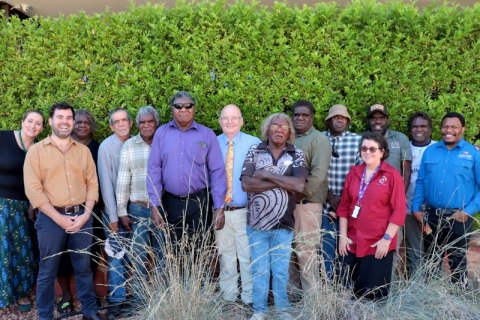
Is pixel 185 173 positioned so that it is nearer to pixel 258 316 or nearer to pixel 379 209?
pixel 258 316

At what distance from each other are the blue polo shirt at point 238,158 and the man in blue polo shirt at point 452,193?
1.86 m

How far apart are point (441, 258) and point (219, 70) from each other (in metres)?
3.21

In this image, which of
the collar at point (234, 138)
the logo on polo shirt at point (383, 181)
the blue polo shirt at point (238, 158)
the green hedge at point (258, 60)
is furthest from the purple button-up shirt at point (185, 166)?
the logo on polo shirt at point (383, 181)

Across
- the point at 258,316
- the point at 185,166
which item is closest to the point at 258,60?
the point at 185,166

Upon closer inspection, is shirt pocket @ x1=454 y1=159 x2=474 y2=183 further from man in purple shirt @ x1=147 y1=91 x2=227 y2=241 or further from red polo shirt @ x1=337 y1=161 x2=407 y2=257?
man in purple shirt @ x1=147 y1=91 x2=227 y2=241

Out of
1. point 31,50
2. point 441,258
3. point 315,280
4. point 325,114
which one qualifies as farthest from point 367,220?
point 31,50

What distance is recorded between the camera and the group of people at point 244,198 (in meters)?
4.11

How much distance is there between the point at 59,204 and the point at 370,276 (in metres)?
3.03

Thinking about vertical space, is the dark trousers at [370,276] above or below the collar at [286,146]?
below

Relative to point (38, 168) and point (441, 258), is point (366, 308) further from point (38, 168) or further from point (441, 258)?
point (38, 168)

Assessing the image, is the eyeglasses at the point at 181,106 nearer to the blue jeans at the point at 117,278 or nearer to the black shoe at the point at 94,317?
the blue jeans at the point at 117,278

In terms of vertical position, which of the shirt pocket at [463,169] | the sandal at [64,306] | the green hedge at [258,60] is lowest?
the sandal at [64,306]

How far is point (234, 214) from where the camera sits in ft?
15.0

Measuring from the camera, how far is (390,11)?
5.21 m
